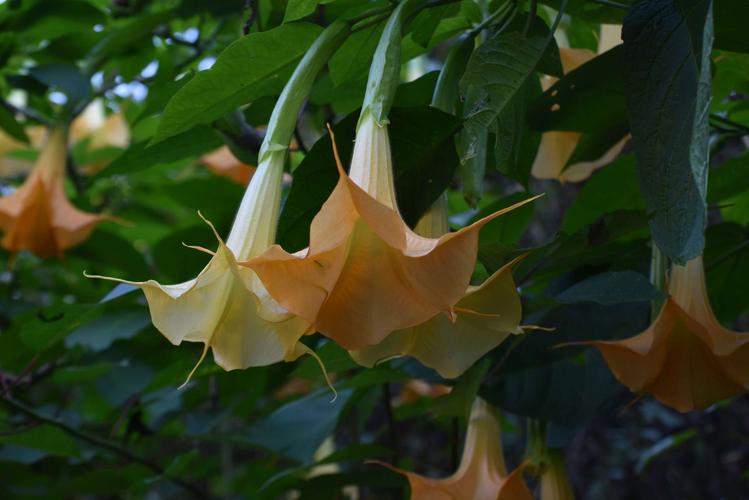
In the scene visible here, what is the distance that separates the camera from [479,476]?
0.88 metres

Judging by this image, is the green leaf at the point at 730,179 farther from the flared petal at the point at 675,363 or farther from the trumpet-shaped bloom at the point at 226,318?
the trumpet-shaped bloom at the point at 226,318

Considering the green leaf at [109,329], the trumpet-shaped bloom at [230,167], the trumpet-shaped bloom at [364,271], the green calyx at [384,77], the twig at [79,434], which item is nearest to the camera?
the trumpet-shaped bloom at [364,271]

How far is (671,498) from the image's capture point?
2068 mm

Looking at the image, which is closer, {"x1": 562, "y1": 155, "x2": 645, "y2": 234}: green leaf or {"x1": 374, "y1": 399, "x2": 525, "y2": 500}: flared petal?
{"x1": 374, "y1": 399, "x2": 525, "y2": 500}: flared petal

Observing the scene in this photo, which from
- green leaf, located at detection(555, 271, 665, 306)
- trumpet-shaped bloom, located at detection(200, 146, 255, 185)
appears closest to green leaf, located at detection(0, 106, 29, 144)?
trumpet-shaped bloom, located at detection(200, 146, 255, 185)

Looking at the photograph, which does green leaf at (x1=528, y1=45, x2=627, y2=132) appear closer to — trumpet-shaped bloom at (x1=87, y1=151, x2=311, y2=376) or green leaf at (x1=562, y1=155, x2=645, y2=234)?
green leaf at (x1=562, y1=155, x2=645, y2=234)

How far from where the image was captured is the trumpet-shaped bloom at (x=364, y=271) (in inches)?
20.5

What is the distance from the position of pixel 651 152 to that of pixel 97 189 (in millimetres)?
1620

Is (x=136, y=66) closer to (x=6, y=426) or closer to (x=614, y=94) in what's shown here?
(x=6, y=426)

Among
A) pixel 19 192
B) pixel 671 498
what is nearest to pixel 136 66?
pixel 19 192

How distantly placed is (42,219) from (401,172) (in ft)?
3.00

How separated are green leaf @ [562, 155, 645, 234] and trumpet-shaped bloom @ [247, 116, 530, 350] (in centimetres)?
57

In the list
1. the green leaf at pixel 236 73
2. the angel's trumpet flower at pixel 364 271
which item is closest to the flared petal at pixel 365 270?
the angel's trumpet flower at pixel 364 271

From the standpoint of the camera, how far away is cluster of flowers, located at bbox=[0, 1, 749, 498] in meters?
0.53
